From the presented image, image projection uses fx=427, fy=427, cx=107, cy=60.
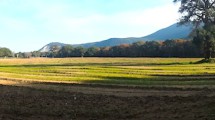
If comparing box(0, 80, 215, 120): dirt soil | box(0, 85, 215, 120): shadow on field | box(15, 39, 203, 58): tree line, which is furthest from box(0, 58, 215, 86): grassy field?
box(15, 39, 203, 58): tree line

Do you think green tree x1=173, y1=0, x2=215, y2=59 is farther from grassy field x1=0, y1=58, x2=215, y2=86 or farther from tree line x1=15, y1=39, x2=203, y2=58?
tree line x1=15, y1=39, x2=203, y2=58

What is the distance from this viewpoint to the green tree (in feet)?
236

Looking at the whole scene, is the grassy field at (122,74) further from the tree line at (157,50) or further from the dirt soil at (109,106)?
the tree line at (157,50)

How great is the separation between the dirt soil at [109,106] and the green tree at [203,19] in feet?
146

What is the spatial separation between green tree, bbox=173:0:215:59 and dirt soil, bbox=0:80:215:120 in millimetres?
44398

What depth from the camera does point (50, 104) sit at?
22.2 meters

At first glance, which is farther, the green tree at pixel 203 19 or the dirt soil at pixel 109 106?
the green tree at pixel 203 19

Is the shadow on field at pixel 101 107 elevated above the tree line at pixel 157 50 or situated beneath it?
situated beneath

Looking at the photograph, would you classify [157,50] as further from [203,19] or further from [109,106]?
[109,106]

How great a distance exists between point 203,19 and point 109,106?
5635 cm

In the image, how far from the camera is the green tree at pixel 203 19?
236ft

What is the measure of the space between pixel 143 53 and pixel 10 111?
5262 inches

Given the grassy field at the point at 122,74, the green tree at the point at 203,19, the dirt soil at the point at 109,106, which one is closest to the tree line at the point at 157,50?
the green tree at the point at 203,19

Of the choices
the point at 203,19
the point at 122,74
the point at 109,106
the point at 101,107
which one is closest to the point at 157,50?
the point at 203,19
